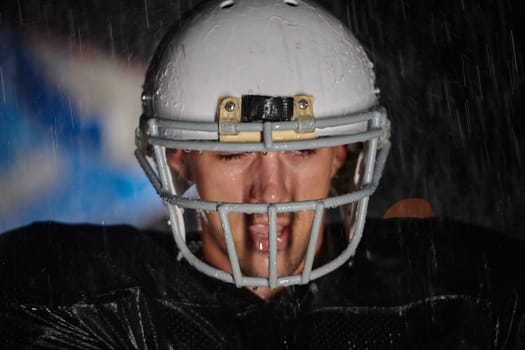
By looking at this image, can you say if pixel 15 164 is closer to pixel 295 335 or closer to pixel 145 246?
pixel 145 246

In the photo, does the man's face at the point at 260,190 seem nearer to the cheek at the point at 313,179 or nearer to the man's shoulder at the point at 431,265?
the cheek at the point at 313,179

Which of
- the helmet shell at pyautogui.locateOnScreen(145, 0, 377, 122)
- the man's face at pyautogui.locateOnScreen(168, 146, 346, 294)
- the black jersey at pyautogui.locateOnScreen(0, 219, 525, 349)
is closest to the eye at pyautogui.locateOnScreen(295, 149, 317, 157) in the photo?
the man's face at pyautogui.locateOnScreen(168, 146, 346, 294)

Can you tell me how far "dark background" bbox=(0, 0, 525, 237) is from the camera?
7.63 feet

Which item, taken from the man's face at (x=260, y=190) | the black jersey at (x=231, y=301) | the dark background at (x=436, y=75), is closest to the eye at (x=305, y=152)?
the man's face at (x=260, y=190)

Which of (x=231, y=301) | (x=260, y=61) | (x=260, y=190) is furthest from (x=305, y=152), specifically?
(x=231, y=301)

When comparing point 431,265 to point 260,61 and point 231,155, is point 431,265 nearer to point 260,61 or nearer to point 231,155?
point 231,155

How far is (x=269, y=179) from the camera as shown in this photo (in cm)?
156

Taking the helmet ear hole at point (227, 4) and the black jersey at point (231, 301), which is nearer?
the black jersey at point (231, 301)

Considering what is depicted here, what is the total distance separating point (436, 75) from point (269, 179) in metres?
1.20

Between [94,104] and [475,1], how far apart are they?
1.54 m

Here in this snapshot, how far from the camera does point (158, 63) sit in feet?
5.78

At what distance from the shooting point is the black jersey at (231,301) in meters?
1.57

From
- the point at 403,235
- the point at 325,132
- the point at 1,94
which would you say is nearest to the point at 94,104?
the point at 1,94

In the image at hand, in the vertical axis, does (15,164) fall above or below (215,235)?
above
